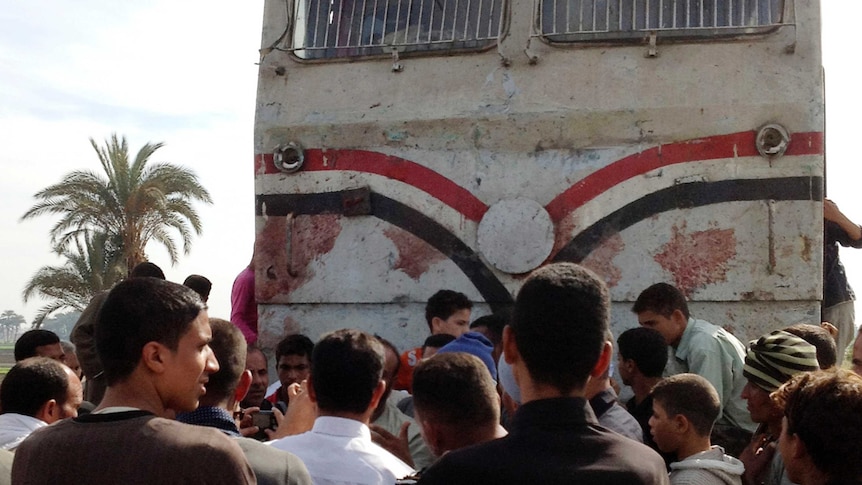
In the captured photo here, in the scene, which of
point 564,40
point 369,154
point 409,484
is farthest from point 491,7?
point 409,484

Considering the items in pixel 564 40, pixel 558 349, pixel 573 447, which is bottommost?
pixel 573 447

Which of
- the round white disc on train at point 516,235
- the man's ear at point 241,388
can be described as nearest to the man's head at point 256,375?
the round white disc on train at point 516,235

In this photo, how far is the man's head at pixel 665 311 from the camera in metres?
4.57

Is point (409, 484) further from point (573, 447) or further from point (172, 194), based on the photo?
point (172, 194)

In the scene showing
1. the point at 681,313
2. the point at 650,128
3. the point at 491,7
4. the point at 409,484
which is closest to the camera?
the point at 409,484

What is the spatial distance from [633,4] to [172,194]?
16.2 meters

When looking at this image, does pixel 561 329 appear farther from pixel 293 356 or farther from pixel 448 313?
pixel 293 356

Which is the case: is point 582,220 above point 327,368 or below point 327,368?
above

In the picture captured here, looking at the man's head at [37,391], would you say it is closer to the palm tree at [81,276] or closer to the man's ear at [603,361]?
the man's ear at [603,361]

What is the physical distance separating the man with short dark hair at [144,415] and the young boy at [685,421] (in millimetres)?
1804

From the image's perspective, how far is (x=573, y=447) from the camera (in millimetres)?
2025

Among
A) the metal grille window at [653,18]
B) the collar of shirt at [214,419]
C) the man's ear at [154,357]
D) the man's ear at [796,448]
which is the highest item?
the metal grille window at [653,18]

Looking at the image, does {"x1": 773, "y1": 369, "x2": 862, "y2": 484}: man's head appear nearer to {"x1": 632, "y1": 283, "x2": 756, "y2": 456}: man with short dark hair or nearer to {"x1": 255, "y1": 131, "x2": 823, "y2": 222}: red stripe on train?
{"x1": 632, "y1": 283, "x2": 756, "y2": 456}: man with short dark hair

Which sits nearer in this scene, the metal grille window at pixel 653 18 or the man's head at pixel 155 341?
the man's head at pixel 155 341
